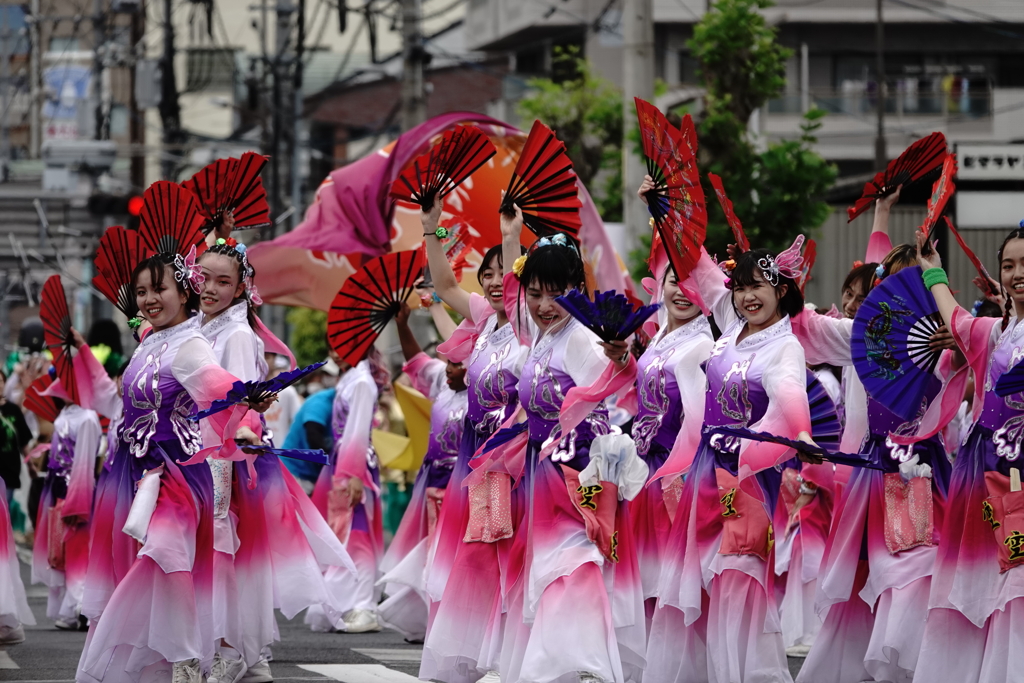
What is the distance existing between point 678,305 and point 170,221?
248 cm

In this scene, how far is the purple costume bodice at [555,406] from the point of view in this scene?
253 inches

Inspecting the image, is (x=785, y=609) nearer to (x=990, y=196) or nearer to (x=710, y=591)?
(x=710, y=591)

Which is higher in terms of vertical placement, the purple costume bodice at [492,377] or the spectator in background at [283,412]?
the purple costume bodice at [492,377]

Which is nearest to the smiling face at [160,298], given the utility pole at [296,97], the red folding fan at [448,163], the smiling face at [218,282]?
the smiling face at [218,282]

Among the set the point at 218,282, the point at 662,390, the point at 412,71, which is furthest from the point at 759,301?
the point at 412,71

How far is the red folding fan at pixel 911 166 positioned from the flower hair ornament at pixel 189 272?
3139 millimetres

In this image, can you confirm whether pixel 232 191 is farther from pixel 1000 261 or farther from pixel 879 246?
pixel 1000 261

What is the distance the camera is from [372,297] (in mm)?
9172

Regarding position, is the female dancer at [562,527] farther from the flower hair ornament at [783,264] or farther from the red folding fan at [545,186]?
the flower hair ornament at [783,264]

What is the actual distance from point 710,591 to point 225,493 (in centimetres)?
242

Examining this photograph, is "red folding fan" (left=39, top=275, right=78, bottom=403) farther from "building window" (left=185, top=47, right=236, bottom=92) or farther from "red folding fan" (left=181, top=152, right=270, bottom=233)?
"building window" (left=185, top=47, right=236, bottom=92)

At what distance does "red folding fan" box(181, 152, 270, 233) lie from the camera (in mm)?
8297

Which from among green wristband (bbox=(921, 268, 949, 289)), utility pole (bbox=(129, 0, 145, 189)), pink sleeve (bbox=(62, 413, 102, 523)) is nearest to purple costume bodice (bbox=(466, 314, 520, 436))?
green wristband (bbox=(921, 268, 949, 289))

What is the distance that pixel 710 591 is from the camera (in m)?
7.08
